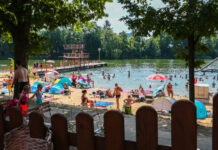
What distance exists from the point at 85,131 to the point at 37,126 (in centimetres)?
36

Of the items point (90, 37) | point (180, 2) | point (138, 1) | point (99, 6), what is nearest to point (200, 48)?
point (180, 2)

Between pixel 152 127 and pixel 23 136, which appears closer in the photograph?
pixel 152 127

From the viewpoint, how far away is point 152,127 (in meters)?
1.13

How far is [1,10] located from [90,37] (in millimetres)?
73902

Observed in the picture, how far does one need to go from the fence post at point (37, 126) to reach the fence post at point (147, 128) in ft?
2.13

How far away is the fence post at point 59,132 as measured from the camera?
1371 millimetres

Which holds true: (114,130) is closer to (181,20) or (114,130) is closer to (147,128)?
(147,128)

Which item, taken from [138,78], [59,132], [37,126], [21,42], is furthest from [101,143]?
[138,78]

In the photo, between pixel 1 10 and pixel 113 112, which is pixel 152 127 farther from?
pixel 1 10

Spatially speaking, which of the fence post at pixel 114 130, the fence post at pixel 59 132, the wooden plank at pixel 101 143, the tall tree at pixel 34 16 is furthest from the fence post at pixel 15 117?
the tall tree at pixel 34 16

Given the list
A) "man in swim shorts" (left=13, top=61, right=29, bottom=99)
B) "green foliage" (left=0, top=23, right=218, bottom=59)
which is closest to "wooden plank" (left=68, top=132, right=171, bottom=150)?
"man in swim shorts" (left=13, top=61, right=29, bottom=99)

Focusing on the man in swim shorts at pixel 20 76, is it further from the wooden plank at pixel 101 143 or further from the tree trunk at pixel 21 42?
the wooden plank at pixel 101 143

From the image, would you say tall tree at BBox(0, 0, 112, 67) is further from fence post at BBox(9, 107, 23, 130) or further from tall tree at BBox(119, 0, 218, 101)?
fence post at BBox(9, 107, 23, 130)

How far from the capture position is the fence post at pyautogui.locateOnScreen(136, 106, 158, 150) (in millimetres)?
1125
